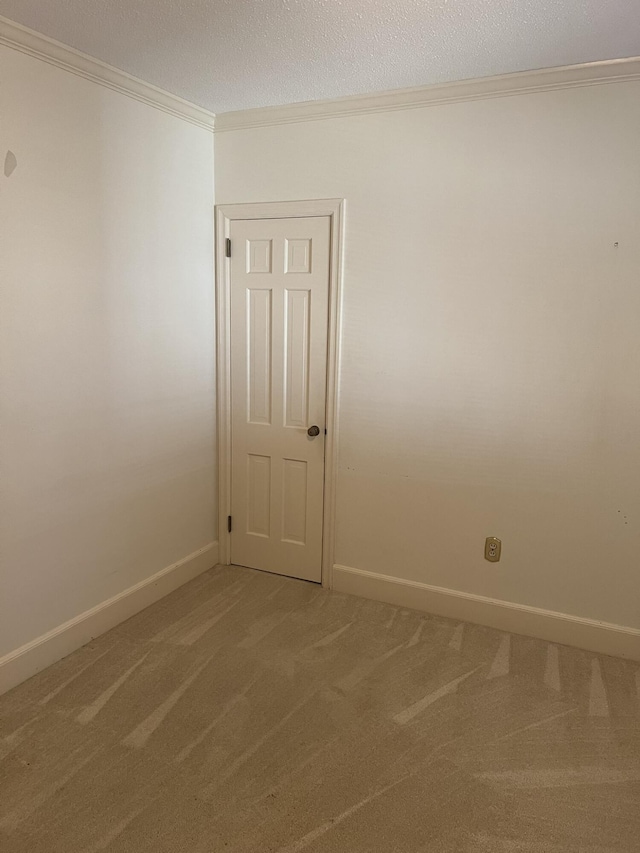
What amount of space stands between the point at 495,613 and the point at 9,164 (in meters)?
2.90

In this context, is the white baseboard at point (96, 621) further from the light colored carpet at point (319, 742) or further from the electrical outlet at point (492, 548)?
the electrical outlet at point (492, 548)

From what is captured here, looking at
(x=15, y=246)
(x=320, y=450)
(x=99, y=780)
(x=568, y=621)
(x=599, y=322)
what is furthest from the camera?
(x=320, y=450)

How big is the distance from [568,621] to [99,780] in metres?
2.11

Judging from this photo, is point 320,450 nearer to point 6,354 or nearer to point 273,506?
point 273,506

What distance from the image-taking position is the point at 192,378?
3334mm

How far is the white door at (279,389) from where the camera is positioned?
126 inches

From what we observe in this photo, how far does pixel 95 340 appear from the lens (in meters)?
2.68

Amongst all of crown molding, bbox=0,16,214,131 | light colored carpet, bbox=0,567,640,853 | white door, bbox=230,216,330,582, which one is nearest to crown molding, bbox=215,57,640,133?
crown molding, bbox=0,16,214,131

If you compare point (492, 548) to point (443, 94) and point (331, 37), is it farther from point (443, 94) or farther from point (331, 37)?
point (331, 37)

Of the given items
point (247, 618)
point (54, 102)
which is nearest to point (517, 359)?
point (247, 618)

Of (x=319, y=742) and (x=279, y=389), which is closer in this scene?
(x=319, y=742)

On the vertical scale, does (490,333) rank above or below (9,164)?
below

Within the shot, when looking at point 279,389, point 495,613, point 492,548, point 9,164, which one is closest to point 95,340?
point 9,164

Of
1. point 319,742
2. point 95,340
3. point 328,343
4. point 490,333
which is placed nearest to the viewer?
point 319,742
